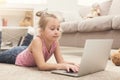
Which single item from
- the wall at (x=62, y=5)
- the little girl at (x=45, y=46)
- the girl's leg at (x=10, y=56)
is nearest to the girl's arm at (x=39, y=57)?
the little girl at (x=45, y=46)

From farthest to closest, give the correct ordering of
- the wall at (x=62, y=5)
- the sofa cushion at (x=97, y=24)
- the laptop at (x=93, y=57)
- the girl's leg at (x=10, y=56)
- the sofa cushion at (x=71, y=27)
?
the wall at (x=62, y=5) < the sofa cushion at (x=71, y=27) < the sofa cushion at (x=97, y=24) < the girl's leg at (x=10, y=56) < the laptop at (x=93, y=57)

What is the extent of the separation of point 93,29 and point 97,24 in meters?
0.08

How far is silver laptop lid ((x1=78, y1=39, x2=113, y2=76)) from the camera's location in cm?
120

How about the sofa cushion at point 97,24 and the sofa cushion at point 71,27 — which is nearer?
the sofa cushion at point 97,24

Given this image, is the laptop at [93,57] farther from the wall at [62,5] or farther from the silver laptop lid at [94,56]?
the wall at [62,5]

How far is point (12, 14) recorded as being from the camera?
13.7ft

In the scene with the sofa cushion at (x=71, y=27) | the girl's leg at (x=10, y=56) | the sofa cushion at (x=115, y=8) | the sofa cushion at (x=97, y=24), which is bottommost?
the girl's leg at (x=10, y=56)

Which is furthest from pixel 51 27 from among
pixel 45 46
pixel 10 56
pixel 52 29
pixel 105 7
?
pixel 105 7

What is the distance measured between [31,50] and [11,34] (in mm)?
2672

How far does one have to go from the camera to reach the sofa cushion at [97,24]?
227 centimetres

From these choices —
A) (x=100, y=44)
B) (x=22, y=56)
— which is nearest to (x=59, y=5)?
(x=22, y=56)

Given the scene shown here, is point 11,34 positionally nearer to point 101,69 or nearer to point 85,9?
point 85,9

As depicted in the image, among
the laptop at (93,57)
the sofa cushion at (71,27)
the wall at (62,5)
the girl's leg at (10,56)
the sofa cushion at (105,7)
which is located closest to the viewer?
the laptop at (93,57)

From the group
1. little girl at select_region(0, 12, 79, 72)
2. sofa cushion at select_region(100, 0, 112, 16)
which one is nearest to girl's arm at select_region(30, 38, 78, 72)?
little girl at select_region(0, 12, 79, 72)
